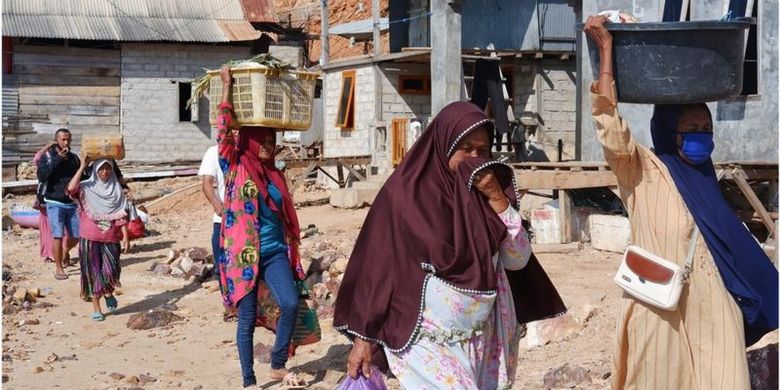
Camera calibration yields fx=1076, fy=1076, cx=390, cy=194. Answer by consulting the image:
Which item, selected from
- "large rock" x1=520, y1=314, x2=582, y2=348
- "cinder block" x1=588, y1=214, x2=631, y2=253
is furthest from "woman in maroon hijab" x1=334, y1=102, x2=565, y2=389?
"cinder block" x1=588, y1=214, x2=631, y2=253

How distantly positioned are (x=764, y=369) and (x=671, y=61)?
5.65ft

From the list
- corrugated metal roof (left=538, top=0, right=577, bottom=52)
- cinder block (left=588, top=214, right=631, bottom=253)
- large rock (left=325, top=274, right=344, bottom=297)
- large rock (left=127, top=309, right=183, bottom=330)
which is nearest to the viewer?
large rock (left=127, top=309, right=183, bottom=330)

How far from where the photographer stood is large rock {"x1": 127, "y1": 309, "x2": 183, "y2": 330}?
31.2ft

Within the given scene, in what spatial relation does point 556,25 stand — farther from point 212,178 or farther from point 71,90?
A: point 212,178

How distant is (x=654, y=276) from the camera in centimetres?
427

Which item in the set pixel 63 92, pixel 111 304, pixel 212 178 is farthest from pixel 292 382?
pixel 63 92

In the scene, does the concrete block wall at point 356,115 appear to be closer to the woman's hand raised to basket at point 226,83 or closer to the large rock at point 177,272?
the large rock at point 177,272

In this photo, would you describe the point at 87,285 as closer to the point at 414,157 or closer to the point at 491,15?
the point at 414,157

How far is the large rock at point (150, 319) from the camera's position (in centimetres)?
952

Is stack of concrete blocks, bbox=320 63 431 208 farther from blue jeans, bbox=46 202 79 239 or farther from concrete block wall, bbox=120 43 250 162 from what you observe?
blue jeans, bbox=46 202 79 239

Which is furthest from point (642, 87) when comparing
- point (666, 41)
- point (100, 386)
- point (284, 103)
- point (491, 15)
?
point (491, 15)

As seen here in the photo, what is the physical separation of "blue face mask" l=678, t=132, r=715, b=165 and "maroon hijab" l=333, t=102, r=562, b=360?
75cm

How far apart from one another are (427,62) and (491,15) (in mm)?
1608

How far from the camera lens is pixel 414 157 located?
14.3ft
